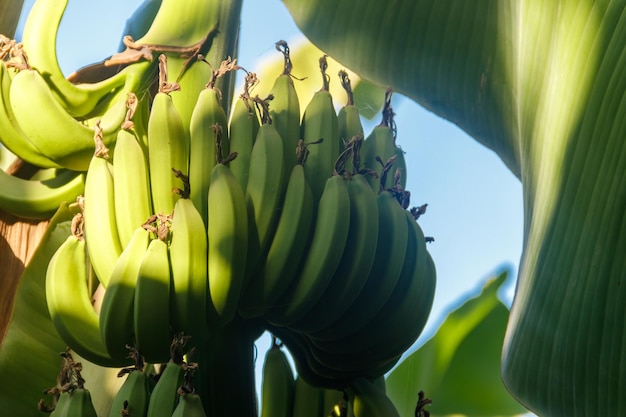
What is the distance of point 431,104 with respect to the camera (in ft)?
3.27

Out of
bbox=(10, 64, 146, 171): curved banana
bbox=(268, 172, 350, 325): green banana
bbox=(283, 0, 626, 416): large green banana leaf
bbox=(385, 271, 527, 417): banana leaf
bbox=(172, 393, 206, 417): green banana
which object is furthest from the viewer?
bbox=(385, 271, 527, 417): banana leaf

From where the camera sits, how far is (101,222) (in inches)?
35.9

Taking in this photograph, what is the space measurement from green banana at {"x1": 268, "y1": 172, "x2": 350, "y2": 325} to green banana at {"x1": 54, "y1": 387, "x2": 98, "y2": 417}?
22cm

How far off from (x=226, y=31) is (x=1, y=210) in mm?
380

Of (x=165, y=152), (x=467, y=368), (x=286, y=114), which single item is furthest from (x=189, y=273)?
(x=467, y=368)

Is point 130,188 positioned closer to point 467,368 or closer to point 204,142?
point 204,142

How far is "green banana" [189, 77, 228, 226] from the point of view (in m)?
0.91

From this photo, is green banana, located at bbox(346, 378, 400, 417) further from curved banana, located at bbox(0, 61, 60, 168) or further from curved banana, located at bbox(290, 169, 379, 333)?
curved banana, located at bbox(0, 61, 60, 168)

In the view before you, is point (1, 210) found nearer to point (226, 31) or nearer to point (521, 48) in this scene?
point (226, 31)

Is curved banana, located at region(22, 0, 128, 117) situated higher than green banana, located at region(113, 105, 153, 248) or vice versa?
curved banana, located at region(22, 0, 128, 117)

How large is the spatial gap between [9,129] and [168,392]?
0.42 metres

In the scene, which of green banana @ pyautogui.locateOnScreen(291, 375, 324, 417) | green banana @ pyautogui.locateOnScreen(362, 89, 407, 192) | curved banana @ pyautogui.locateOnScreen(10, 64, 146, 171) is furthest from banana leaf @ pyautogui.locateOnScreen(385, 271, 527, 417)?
curved banana @ pyautogui.locateOnScreen(10, 64, 146, 171)

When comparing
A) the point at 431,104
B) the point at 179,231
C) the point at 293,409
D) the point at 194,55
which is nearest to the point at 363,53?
the point at 431,104

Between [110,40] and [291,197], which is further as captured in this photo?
[110,40]
